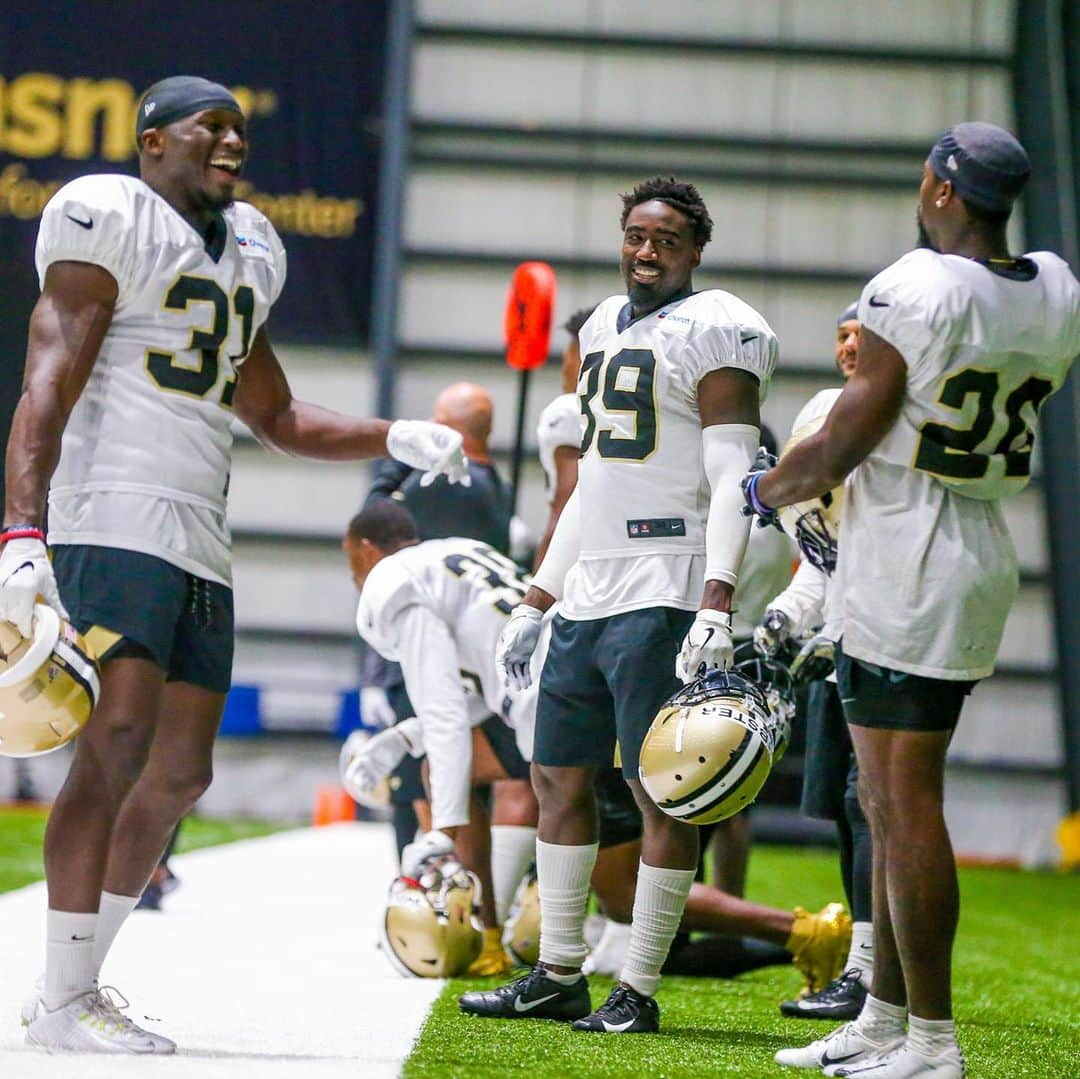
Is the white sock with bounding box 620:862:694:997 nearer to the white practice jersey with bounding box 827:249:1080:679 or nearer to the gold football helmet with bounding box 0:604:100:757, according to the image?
the white practice jersey with bounding box 827:249:1080:679

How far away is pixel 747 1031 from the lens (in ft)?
11.3

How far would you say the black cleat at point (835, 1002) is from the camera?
3.74 metres

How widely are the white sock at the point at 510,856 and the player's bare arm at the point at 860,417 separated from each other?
2.03 metres

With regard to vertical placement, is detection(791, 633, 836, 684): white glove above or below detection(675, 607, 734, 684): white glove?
below

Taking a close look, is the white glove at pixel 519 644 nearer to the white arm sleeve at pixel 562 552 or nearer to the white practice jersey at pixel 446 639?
the white arm sleeve at pixel 562 552

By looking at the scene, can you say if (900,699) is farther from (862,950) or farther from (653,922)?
(862,950)

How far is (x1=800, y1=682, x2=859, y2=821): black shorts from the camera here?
3.92 m

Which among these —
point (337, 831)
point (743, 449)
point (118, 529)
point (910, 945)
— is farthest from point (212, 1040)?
point (337, 831)

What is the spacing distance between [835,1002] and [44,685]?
198 cm

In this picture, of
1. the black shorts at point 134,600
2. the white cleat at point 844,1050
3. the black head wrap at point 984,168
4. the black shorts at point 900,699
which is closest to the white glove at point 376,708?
the black shorts at point 134,600

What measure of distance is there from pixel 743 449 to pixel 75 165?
29.0 feet

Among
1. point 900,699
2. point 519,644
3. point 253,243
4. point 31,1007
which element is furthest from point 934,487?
point 31,1007

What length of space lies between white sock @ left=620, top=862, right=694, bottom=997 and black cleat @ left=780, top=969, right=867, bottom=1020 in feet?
1.99

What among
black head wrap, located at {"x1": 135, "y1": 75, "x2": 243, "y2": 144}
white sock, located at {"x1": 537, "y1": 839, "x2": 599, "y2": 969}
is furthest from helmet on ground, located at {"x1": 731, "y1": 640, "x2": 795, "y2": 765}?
black head wrap, located at {"x1": 135, "y1": 75, "x2": 243, "y2": 144}
